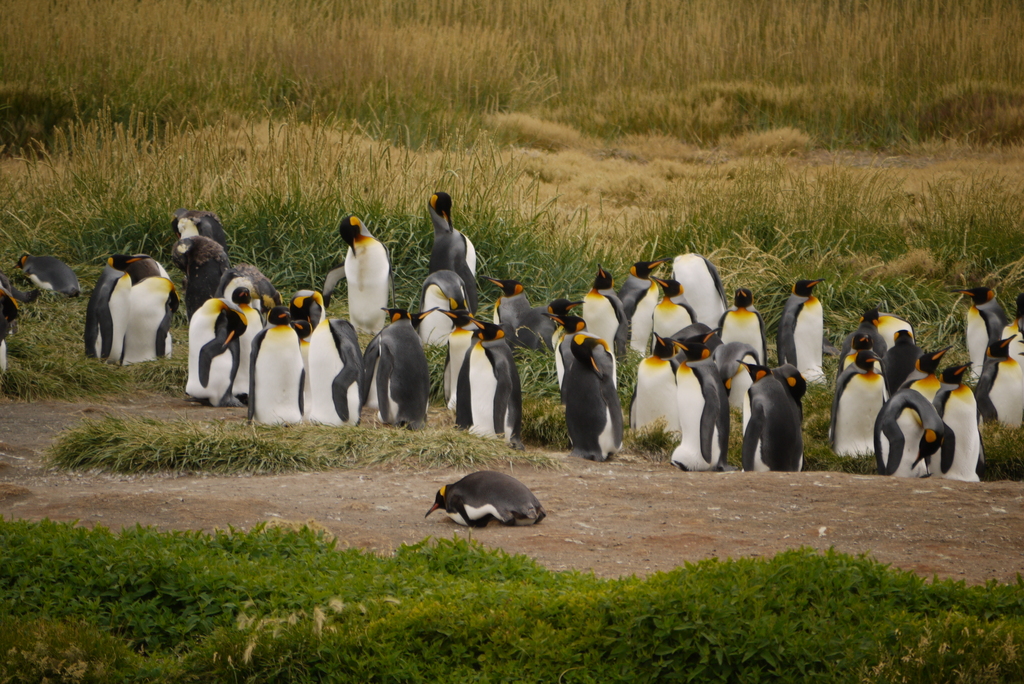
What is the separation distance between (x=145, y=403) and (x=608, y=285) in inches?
145

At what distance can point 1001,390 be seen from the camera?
289 inches

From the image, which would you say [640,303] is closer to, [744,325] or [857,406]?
[744,325]

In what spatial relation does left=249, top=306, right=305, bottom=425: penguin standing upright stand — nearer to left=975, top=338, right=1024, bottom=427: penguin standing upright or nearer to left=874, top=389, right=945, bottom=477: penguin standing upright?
left=874, top=389, right=945, bottom=477: penguin standing upright

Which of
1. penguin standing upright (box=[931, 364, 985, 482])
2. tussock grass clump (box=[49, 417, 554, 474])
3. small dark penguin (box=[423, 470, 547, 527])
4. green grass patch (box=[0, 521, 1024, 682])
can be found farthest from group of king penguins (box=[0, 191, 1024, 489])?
green grass patch (box=[0, 521, 1024, 682])

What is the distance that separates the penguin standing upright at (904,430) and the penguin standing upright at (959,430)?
0.45ft

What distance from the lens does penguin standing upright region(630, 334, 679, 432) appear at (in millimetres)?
7039

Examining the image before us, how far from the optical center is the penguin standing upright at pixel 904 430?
613 cm

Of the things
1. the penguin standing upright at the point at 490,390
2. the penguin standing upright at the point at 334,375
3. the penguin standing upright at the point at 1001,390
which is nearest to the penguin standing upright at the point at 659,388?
the penguin standing upright at the point at 490,390

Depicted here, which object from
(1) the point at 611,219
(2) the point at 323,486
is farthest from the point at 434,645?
(1) the point at 611,219

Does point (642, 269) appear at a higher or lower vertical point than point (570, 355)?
higher

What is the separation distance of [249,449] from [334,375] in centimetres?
129

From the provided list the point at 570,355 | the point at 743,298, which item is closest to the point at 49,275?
the point at 570,355

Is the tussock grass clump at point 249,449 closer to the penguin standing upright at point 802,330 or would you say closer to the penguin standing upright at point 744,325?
the penguin standing upright at point 744,325

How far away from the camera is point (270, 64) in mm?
17469
